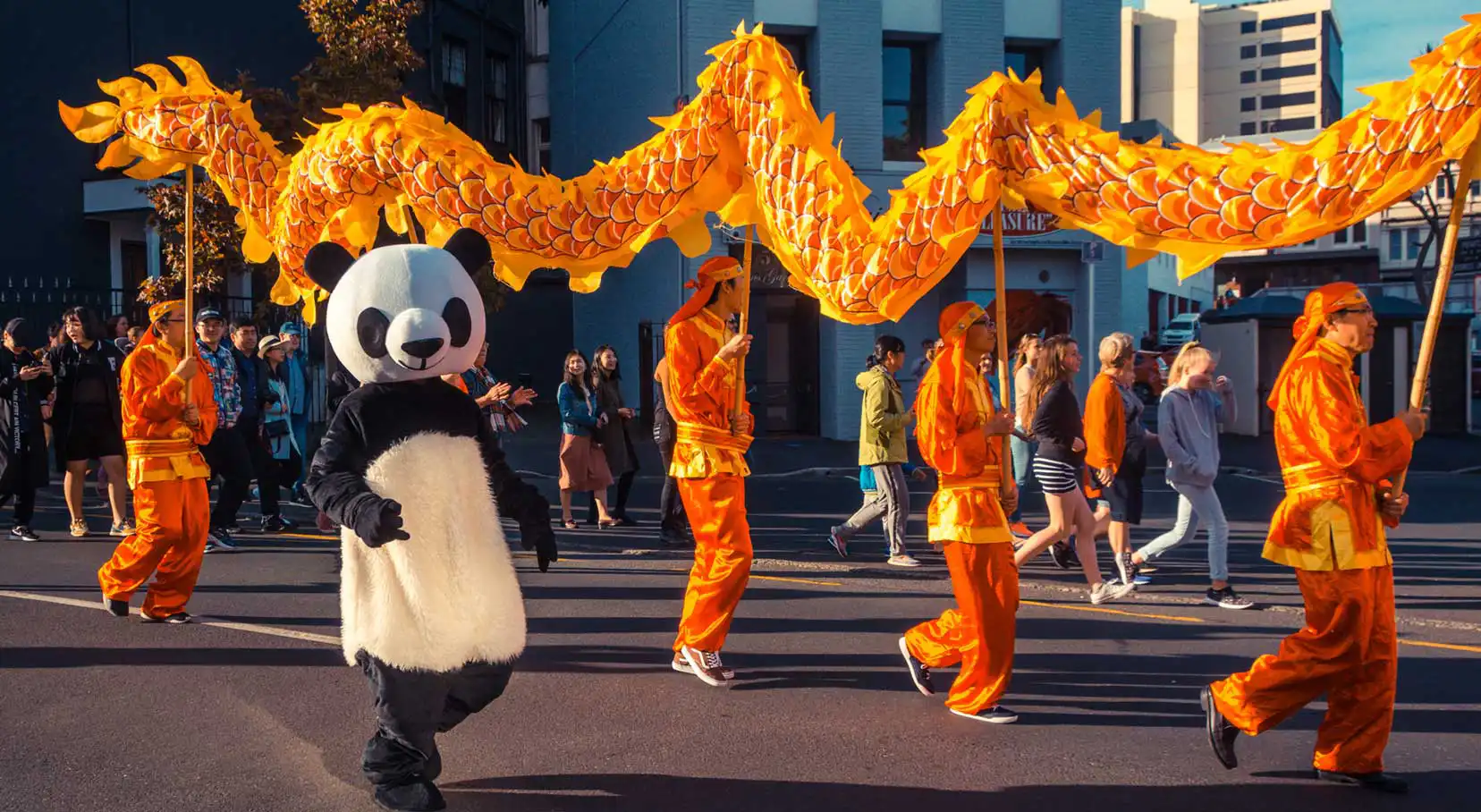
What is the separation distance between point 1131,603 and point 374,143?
5.24 m

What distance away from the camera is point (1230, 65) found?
295 feet

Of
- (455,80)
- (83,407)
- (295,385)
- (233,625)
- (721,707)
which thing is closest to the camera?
(721,707)

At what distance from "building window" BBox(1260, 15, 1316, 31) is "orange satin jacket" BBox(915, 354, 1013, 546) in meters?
96.5

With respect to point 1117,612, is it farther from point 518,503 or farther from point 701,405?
point 518,503

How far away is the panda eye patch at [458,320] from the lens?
4.23m

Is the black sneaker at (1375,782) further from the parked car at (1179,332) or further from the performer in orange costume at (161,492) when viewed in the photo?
the parked car at (1179,332)

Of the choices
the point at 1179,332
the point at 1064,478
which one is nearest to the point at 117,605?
the point at 1064,478

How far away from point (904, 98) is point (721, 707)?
52.0ft

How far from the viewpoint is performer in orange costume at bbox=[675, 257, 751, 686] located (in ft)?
18.8

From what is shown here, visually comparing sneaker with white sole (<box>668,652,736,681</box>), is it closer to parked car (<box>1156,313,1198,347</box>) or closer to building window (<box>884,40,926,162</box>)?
building window (<box>884,40,926,162</box>)

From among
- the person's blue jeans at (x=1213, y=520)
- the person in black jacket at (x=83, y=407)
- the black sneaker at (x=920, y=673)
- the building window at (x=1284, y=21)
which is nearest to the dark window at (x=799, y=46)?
the person in black jacket at (x=83, y=407)

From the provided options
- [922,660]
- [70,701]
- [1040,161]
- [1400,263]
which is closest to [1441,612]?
[922,660]

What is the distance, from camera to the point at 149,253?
59.4ft

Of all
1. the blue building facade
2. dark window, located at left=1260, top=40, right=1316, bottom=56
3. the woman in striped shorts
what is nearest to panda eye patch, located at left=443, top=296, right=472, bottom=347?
the woman in striped shorts
